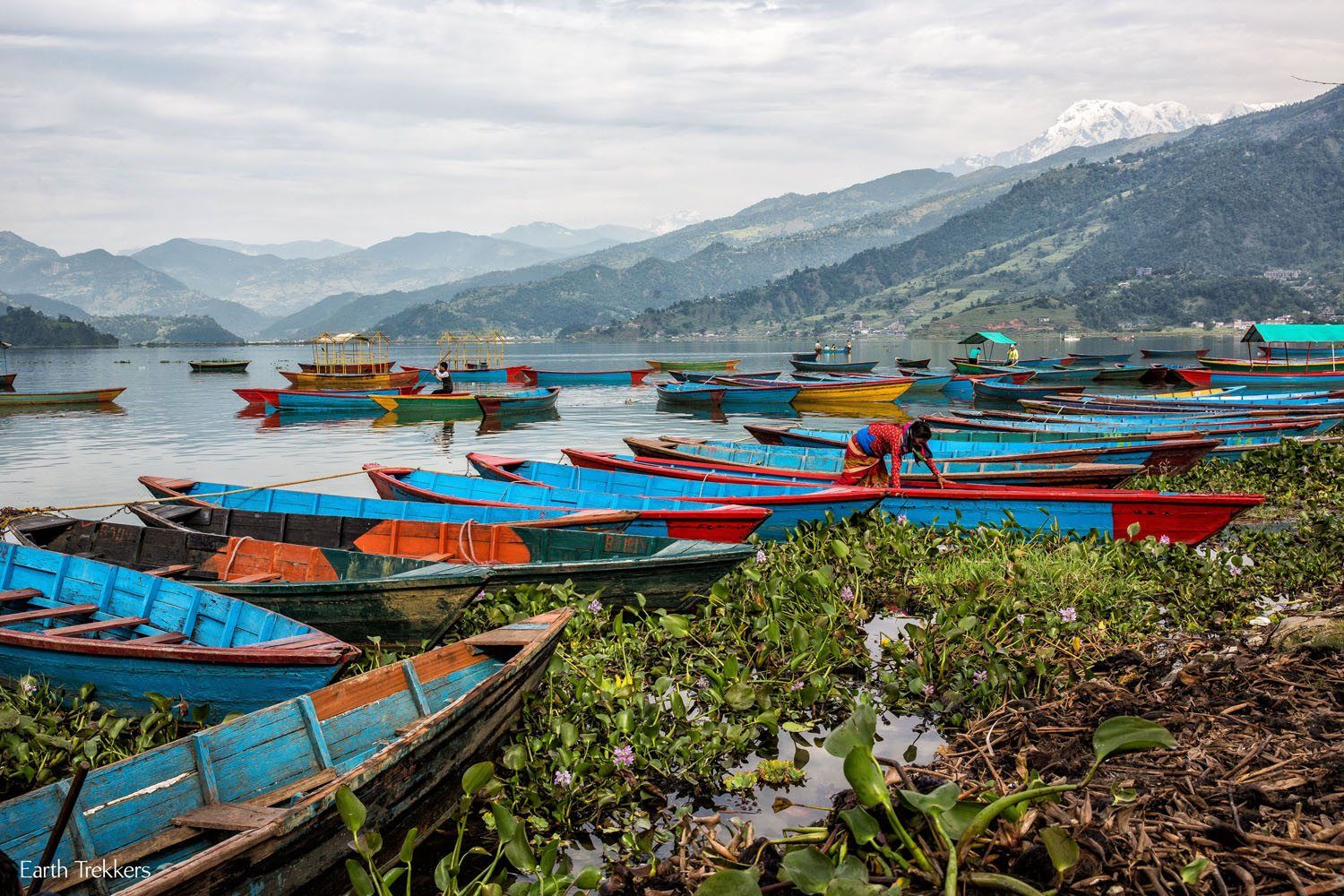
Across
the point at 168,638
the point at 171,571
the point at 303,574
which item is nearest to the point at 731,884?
the point at 168,638

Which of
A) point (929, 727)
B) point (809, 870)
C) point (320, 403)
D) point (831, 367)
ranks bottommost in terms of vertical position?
point (929, 727)

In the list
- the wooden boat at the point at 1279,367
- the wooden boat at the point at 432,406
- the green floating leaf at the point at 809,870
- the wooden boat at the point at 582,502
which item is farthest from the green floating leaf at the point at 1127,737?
the wooden boat at the point at 1279,367

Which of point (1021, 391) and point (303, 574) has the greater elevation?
point (303, 574)

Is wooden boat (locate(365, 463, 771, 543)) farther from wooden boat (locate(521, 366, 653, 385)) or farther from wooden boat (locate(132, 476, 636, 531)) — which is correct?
wooden boat (locate(521, 366, 653, 385))

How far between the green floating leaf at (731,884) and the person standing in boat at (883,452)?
9.40 m

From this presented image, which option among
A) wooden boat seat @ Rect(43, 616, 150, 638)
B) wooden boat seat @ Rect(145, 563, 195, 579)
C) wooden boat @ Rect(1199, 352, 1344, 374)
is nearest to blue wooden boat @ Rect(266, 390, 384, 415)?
wooden boat seat @ Rect(145, 563, 195, 579)

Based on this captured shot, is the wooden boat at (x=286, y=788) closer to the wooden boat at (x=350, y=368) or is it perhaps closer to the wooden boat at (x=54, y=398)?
the wooden boat at (x=350, y=368)

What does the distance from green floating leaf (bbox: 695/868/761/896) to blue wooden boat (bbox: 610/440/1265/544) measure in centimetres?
902

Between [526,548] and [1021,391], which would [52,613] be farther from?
[1021,391]

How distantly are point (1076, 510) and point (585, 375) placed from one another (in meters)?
57.0

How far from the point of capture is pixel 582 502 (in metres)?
13.4

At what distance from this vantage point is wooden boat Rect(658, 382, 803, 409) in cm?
4797

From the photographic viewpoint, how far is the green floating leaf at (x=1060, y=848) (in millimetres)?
3742

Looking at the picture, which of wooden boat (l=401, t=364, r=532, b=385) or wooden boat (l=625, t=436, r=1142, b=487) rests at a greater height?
wooden boat (l=401, t=364, r=532, b=385)
